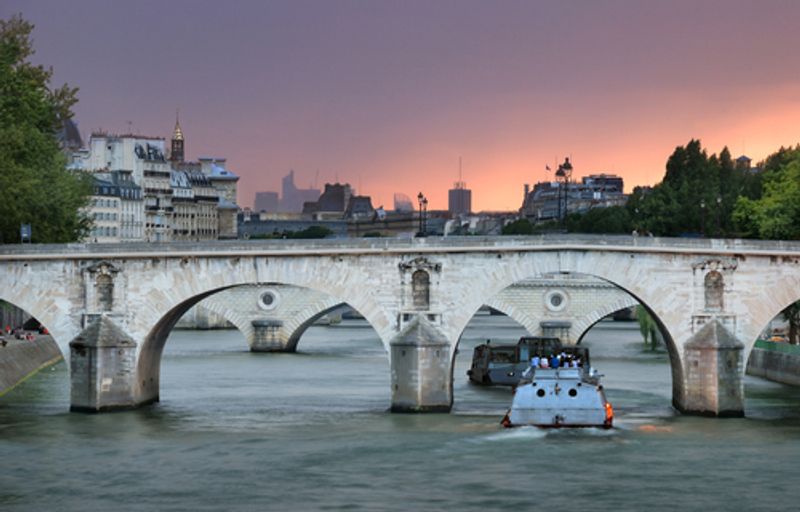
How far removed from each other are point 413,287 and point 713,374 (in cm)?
1046

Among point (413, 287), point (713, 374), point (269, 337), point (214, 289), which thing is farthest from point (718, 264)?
point (269, 337)

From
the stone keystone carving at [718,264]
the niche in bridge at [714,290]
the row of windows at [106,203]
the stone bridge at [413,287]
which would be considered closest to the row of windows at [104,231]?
the row of windows at [106,203]

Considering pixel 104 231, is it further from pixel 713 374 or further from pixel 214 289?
pixel 713 374

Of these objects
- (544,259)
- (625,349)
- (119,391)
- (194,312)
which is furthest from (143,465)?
(194,312)

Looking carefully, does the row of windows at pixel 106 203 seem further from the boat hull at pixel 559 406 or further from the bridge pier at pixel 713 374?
the boat hull at pixel 559 406

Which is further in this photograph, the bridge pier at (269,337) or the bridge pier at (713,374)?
the bridge pier at (269,337)

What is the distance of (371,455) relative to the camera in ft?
183

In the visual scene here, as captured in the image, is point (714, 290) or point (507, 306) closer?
point (714, 290)

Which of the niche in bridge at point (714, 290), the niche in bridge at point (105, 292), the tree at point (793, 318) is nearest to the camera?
the niche in bridge at point (714, 290)

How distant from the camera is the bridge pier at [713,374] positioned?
64.2 m

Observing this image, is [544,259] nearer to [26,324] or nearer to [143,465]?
[143,465]

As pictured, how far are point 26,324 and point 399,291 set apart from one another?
48608 millimetres

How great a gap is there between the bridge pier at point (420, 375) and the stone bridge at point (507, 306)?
30280 millimetres

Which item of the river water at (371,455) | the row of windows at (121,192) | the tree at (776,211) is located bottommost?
the river water at (371,455)
